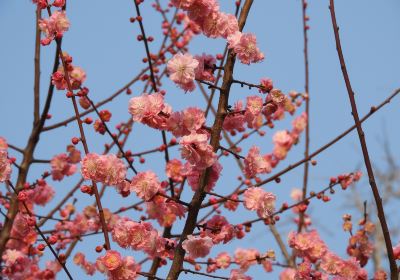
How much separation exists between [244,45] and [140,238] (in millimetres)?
956

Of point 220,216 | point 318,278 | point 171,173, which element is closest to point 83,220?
point 171,173

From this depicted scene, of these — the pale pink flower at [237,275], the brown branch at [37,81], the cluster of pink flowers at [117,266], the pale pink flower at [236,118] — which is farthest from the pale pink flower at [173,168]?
the brown branch at [37,81]

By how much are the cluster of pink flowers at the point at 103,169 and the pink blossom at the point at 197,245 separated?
0.47 metres

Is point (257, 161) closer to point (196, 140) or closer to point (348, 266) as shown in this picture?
point (196, 140)

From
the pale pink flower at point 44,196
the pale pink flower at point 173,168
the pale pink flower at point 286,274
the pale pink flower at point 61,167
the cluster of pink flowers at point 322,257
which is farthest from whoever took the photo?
the pale pink flower at point 44,196

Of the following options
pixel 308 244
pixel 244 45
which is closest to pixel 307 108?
pixel 308 244

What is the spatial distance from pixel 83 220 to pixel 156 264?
1572 mm

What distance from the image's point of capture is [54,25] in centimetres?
259

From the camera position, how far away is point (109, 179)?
2344mm

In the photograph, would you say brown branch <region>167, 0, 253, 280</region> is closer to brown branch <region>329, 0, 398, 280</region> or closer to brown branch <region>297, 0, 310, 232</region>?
brown branch <region>329, 0, 398, 280</region>

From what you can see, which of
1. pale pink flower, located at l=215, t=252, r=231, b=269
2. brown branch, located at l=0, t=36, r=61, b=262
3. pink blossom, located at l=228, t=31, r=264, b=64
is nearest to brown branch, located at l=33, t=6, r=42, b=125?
brown branch, located at l=0, t=36, r=61, b=262

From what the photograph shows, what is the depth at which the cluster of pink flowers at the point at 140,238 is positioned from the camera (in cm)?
232

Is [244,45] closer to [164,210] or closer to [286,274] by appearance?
[164,210]

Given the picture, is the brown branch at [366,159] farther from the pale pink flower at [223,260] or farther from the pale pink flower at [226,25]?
the pale pink flower at [223,260]
